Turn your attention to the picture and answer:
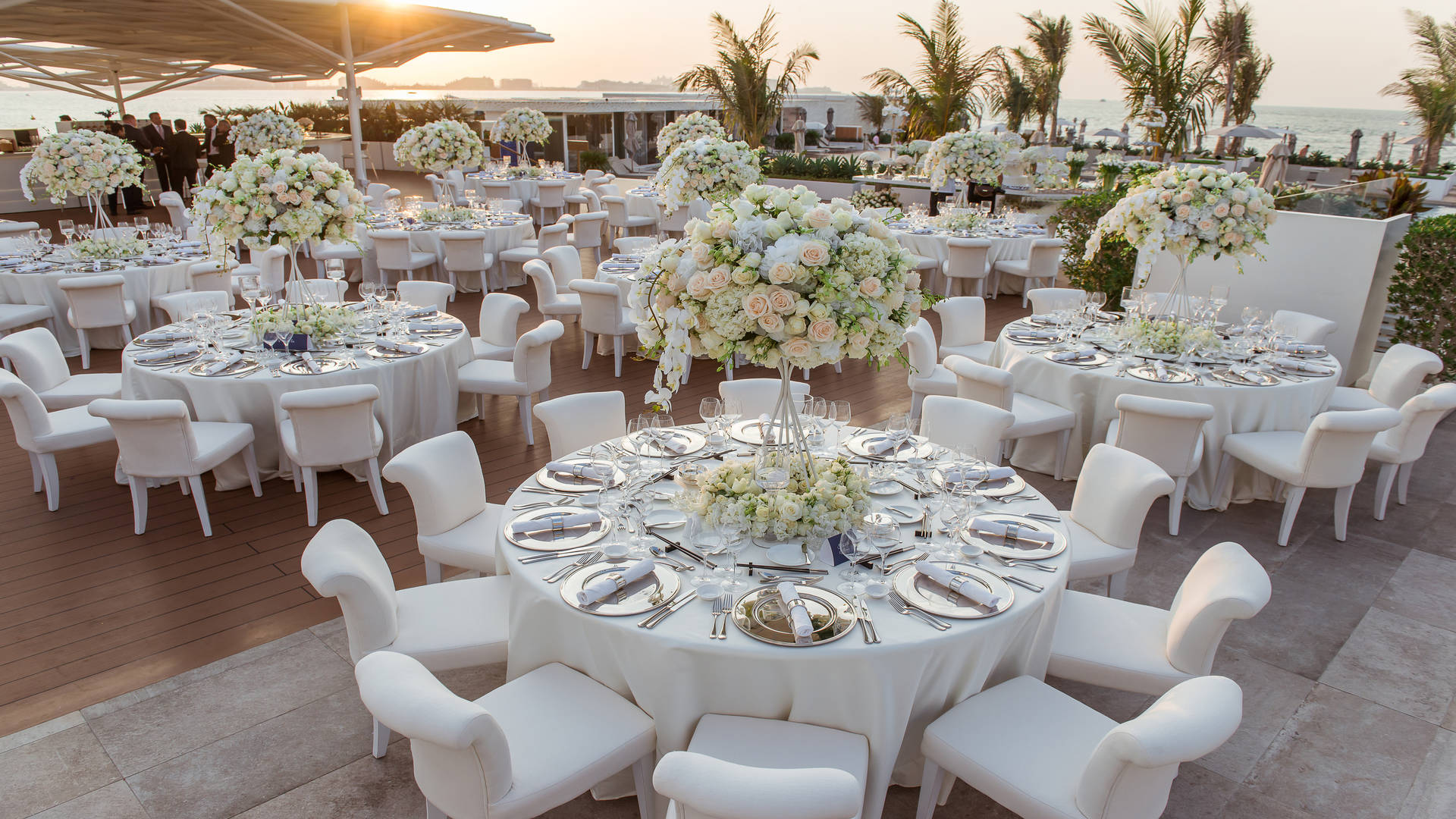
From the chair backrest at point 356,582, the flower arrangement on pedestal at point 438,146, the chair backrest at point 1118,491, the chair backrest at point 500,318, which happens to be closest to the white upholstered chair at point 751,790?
the chair backrest at point 356,582

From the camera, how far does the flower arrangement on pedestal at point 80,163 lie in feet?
24.7

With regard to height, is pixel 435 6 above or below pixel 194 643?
above

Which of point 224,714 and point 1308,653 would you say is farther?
point 1308,653

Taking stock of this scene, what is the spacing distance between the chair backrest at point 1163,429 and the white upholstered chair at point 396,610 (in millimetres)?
3344

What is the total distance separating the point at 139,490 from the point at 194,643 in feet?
4.54

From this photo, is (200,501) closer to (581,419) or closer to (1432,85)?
(581,419)

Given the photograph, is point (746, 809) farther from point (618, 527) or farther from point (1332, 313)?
point (1332, 313)

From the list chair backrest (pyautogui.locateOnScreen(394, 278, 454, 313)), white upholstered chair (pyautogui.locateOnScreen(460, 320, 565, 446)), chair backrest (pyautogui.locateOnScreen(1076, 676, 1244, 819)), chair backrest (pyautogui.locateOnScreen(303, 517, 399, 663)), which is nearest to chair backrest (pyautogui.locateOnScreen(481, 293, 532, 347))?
chair backrest (pyautogui.locateOnScreen(394, 278, 454, 313))

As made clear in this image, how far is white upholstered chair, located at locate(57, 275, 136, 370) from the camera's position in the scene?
7.04m

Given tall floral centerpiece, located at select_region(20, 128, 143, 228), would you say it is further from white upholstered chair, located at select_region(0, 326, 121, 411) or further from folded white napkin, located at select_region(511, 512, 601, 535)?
folded white napkin, located at select_region(511, 512, 601, 535)

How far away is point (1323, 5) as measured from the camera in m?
17.9

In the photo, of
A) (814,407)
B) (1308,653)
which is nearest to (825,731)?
(814,407)

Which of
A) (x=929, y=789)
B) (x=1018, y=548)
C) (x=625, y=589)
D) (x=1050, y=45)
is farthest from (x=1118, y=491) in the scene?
(x=1050, y=45)

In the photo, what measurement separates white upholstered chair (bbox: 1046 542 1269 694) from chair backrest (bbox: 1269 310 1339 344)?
3810mm
